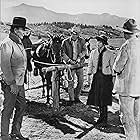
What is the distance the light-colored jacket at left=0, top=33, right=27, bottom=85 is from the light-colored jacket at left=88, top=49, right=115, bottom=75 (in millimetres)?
228

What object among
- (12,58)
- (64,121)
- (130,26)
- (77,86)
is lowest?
(64,121)

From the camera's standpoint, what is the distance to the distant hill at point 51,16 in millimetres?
1290

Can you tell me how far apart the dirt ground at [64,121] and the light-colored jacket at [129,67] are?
2.8 inches

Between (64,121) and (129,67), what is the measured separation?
0.31m

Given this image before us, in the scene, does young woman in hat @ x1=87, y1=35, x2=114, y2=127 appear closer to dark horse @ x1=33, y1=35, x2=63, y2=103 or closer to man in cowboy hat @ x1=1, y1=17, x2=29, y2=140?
dark horse @ x1=33, y1=35, x2=63, y2=103

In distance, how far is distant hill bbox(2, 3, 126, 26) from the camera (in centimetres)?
129

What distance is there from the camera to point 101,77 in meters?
1.35

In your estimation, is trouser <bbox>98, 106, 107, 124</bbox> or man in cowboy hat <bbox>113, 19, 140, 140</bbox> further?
trouser <bbox>98, 106, 107, 124</bbox>

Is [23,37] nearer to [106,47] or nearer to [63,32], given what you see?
[63,32]

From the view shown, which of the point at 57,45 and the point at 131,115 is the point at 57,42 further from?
the point at 131,115

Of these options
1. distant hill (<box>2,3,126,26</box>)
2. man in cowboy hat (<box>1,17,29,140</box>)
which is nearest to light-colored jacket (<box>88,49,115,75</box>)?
distant hill (<box>2,3,126,26</box>)

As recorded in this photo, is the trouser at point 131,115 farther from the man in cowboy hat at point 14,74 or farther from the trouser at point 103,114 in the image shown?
the man in cowboy hat at point 14,74

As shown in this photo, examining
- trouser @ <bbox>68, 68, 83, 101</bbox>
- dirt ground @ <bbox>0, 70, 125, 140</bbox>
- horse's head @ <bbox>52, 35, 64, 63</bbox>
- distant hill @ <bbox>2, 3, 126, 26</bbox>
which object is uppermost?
distant hill @ <bbox>2, 3, 126, 26</bbox>

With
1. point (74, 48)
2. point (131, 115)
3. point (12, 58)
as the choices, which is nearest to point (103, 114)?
point (131, 115)
